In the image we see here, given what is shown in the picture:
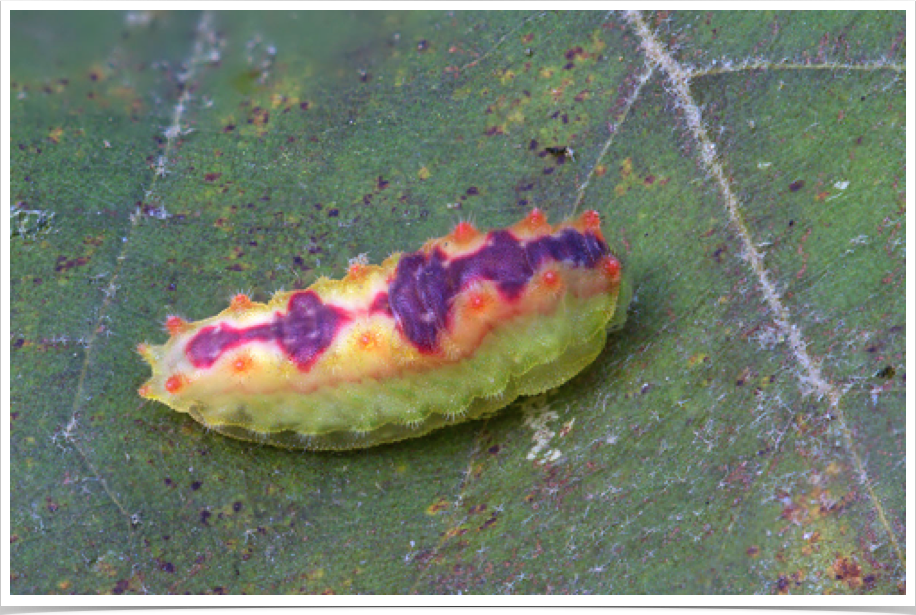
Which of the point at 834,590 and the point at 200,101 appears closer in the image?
the point at 834,590

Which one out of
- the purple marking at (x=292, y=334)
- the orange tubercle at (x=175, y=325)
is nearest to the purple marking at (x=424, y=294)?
the purple marking at (x=292, y=334)

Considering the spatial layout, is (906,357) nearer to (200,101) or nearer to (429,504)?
(429,504)

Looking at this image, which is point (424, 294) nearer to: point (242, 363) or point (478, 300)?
point (478, 300)

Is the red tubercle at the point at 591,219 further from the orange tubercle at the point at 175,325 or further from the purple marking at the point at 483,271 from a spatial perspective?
the orange tubercle at the point at 175,325

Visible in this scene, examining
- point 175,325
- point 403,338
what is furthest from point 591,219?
point 175,325

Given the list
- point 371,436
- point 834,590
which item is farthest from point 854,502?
point 371,436

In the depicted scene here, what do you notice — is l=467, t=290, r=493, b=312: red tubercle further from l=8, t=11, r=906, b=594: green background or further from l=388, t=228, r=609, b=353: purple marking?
l=8, t=11, r=906, b=594: green background
